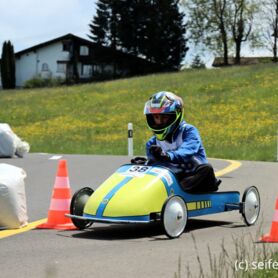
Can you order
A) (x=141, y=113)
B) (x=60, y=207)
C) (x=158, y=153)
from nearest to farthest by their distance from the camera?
(x=158, y=153), (x=60, y=207), (x=141, y=113)

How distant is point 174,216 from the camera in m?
8.14

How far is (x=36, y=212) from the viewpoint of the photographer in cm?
1047

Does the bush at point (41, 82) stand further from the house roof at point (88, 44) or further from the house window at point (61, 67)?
the house window at point (61, 67)

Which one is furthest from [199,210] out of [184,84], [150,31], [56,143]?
[150,31]

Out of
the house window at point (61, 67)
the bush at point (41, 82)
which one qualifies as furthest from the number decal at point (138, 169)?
the house window at point (61, 67)

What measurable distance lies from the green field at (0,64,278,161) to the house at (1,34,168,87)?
1045 inches

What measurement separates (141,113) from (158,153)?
3260 cm

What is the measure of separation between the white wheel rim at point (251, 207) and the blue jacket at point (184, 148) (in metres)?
0.67

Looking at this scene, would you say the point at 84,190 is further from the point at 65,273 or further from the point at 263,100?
the point at 263,100

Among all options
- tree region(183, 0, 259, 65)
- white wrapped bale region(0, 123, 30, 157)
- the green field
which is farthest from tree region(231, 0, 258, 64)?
white wrapped bale region(0, 123, 30, 157)

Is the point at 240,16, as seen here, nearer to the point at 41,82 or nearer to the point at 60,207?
the point at 41,82

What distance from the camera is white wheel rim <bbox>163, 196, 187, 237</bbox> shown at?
805 cm

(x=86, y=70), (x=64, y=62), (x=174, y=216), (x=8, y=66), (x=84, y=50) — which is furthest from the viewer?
(x=64, y=62)

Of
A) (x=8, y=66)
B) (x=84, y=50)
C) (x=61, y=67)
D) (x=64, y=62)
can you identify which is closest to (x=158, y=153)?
(x=8, y=66)
